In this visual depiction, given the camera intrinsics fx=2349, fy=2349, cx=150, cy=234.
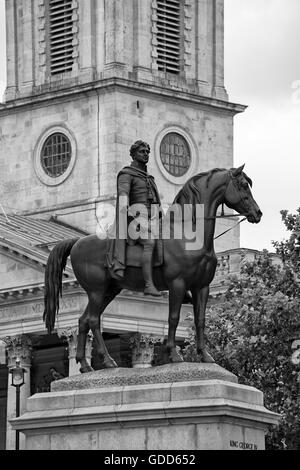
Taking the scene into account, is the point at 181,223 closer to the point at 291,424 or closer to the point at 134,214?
the point at 134,214

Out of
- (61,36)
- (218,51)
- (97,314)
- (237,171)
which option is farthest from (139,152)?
(218,51)

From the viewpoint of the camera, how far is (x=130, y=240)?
41.0 meters

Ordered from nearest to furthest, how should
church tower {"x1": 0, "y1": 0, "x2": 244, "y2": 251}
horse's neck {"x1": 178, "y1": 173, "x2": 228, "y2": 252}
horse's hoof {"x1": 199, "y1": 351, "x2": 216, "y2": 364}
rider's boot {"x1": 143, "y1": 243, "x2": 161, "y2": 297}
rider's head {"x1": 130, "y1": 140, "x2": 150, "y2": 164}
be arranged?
horse's hoof {"x1": 199, "y1": 351, "x2": 216, "y2": 364} < rider's boot {"x1": 143, "y1": 243, "x2": 161, "y2": 297} < horse's neck {"x1": 178, "y1": 173, "x2": 228, "y2": 252} < rider's head {"x1": 130, "y1": 140, "x2": 150, "y2": 164} < church tower {"x1": 0, "y1": 0, "x2": 244, "y2": 251}

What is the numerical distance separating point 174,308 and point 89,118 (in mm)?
61715

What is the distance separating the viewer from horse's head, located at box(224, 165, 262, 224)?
4112 cm

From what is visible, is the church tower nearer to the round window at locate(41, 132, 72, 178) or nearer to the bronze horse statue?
the round window at locate(41, 132, 72, 178)

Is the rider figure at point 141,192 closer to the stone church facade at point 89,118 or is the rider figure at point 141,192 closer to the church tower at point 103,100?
the stone church facade at point 89,118

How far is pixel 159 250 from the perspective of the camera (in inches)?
1612

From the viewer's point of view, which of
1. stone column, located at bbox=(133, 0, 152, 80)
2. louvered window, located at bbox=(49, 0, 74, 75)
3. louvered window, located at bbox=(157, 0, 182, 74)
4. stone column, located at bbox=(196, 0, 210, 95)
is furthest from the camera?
stone column, located at bbox=(196, 0, 210, 95)

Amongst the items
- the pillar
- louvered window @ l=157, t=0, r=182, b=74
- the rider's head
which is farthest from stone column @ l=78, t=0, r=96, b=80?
the rider's head

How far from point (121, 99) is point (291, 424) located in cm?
3841

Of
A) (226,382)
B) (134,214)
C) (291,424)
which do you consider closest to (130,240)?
(134,214)

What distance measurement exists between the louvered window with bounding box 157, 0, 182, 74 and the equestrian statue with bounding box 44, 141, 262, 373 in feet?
200
